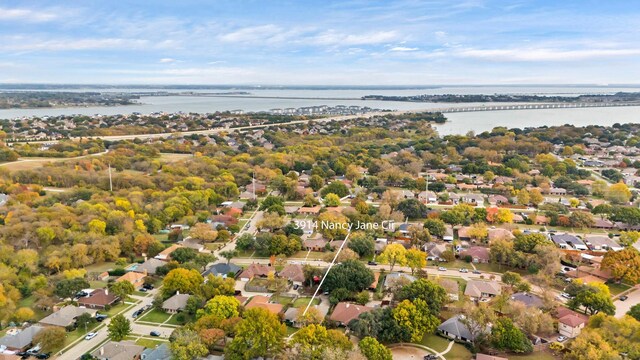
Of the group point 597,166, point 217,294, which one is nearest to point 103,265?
point 217,294

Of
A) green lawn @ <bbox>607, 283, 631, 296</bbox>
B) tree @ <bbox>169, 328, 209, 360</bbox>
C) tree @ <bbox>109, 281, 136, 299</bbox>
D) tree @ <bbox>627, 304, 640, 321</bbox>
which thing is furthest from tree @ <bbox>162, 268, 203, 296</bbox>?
green lawn @ <bbox>607, 283, 631, 296</bbox>

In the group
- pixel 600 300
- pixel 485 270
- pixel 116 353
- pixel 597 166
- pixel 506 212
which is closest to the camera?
pixel 116 353

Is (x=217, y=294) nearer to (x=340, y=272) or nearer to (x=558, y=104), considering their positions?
(x=340, y=272)

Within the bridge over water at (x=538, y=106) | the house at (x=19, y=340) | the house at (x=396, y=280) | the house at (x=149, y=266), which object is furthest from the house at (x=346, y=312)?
the bridge over water at (x=538, y=106)

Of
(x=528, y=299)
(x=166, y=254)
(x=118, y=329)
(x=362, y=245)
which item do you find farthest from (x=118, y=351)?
(x=528, y=299)

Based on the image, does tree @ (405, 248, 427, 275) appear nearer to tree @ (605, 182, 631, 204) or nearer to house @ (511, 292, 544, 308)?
house @ (511, 292, 544, 308)

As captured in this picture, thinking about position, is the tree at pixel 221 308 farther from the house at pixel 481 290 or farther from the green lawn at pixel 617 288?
the green lawn at pixel 617 288
